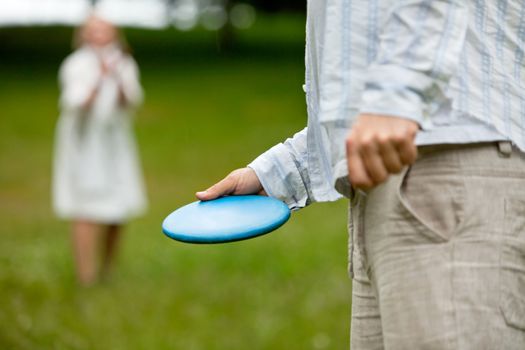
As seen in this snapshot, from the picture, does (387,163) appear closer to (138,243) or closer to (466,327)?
(466,327)

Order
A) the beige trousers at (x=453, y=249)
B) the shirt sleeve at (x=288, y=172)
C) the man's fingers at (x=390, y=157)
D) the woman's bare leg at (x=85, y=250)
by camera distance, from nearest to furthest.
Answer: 1. the man's fingers at (x=390, y=157)
2. the beige trousers at (x=453, y=249)
3. the shirt sleeve at (x=288, y=172)
4. the woman's bare leg at (x=85, y=250)

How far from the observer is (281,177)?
8.20 ft

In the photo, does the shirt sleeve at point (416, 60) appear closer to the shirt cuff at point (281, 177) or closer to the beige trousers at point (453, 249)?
the beige trousers at point (453, 249)

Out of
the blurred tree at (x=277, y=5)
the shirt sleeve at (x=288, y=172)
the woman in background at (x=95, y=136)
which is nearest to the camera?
the shirt sleeve at (x=288, y=172)

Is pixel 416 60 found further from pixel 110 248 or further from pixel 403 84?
pixel 110 248

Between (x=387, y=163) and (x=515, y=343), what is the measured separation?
1.46 feet

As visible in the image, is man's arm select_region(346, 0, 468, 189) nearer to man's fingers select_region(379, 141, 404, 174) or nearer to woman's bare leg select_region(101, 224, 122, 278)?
man's fingers select_region(379, 141, 404, 174)

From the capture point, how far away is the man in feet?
6.24

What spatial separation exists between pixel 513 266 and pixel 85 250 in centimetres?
623

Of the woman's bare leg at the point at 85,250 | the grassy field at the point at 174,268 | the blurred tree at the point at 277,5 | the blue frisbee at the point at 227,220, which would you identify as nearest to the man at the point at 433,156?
the blue frisbee at the point at 227,220

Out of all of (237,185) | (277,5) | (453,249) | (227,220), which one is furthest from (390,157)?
(277,5)

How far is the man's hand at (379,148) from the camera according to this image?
6.06ft

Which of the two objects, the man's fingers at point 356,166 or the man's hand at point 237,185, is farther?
the man's hand at point 237,185

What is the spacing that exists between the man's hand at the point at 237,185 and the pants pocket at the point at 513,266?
27.6 inches
